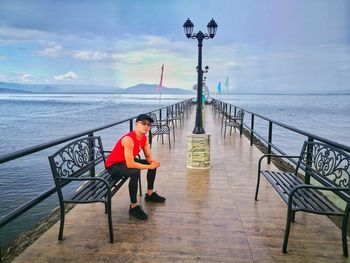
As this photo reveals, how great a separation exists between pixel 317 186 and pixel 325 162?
0.82 meters

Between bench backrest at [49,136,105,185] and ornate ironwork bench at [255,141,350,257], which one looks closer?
ornate ironwork bench at [255,141,350,257]

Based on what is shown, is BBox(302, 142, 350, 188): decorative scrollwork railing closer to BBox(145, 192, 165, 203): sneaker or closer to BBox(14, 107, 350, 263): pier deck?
BBox(14, 107, 350, 263): pier deck

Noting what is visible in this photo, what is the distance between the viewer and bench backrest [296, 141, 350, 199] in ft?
10.5

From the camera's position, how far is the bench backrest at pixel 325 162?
3.20 metres

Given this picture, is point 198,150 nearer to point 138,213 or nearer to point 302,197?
point 138,213

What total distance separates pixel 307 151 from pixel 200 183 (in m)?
1.91

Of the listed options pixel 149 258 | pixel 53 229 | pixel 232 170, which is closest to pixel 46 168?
pixel 232 170

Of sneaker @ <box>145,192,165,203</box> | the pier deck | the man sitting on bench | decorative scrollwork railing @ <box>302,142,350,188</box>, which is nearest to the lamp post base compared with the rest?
the pier deck

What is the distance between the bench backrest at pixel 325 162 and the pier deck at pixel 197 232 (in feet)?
1.93

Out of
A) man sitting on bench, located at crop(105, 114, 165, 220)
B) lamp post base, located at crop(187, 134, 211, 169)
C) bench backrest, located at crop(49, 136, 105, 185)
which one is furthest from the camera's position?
lamp post base, located at crop(187, 134, 211, 169)

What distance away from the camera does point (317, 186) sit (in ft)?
9.25

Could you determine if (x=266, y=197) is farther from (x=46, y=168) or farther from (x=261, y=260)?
(x=46, y=168)

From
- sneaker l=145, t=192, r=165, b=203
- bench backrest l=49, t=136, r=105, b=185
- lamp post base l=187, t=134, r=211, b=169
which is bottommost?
sneaker l=145, t=192, r=165, b=203

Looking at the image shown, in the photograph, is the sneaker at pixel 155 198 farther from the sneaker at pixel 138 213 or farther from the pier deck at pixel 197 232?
the sneaker at pixel 138 213
